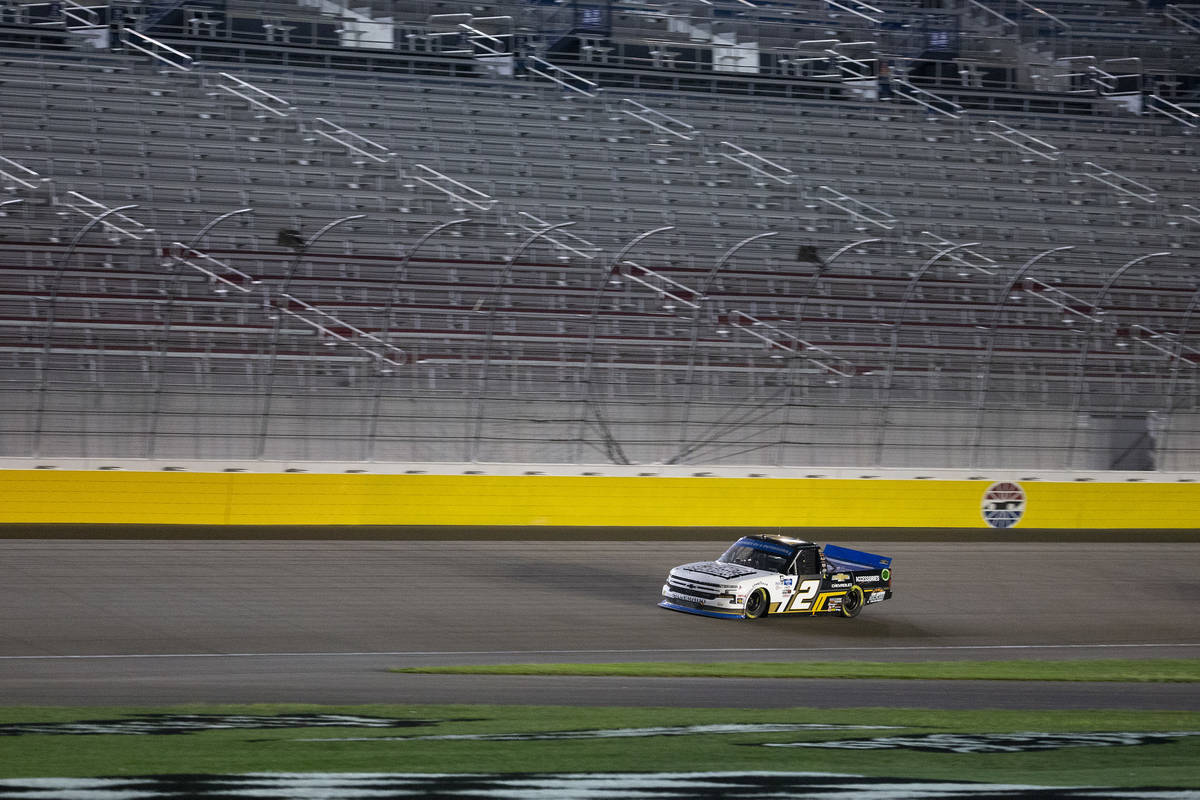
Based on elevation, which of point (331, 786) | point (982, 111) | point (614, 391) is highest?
point (982, 111)

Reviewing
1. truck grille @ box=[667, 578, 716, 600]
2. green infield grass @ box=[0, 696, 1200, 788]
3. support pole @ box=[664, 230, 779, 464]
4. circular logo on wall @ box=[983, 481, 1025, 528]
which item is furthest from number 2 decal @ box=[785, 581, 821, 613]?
circular logo on wall @ box=[983, 481, 1025, 528]

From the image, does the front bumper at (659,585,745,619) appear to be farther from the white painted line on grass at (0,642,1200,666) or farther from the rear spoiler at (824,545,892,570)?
the rear spoiler at (824,545,892,570)

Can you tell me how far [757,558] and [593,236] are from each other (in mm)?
10372

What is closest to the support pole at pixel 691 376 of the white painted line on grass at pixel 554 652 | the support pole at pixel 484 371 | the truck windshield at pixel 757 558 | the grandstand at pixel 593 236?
the grandstand at pixel 593 236

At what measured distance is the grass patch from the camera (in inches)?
544

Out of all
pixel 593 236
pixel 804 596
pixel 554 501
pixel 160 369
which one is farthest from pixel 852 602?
pixel 593 236

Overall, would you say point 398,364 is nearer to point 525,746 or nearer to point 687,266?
point 687,266

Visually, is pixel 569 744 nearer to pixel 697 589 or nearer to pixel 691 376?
pixel 697 589

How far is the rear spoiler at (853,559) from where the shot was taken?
18.8m

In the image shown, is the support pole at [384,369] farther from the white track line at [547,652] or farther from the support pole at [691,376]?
the white track line at [547,652]

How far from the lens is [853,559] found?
62.6 feet

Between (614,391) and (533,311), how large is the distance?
6.00ft

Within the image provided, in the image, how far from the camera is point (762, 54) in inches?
1494

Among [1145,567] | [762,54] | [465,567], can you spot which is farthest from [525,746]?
[762,54]
